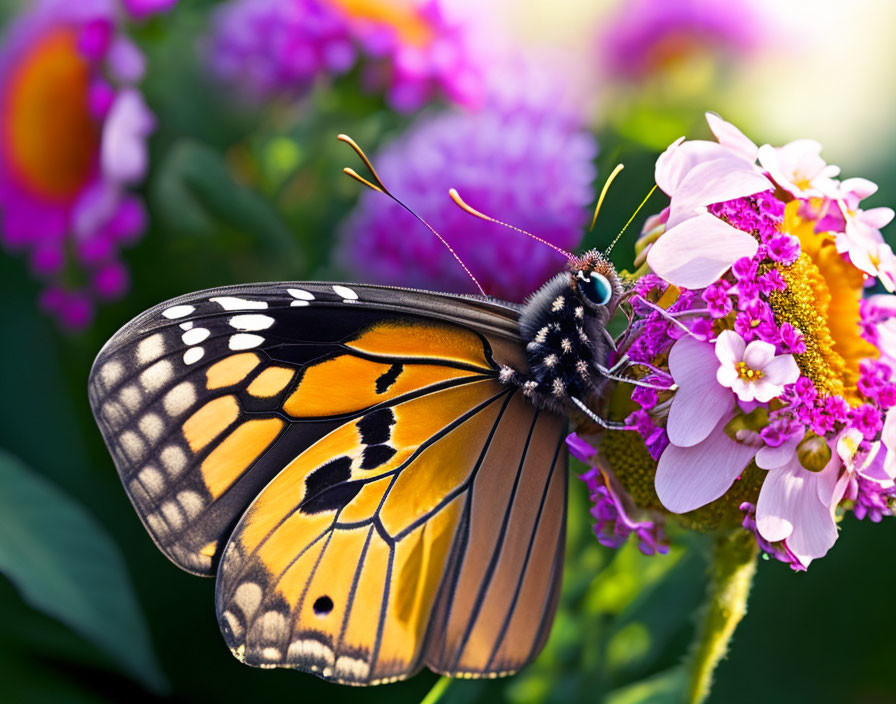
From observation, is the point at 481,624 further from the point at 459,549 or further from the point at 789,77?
the point at 789,77

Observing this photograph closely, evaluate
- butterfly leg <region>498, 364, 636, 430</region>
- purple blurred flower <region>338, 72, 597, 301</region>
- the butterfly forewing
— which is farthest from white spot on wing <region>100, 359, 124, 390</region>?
purple blurred flower <region>338, 72, 597, 301</region>

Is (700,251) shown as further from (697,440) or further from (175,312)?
(175,312)

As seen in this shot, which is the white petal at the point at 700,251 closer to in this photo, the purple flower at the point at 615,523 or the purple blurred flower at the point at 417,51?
the purple flower at the point at 615,523

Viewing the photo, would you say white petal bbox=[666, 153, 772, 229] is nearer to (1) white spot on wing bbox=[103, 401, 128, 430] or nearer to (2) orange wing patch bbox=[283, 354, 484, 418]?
(2) orange wing patch bbox=[283, 354, 484, 418]

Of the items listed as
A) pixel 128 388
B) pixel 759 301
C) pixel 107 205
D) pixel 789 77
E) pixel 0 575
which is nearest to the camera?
pixel 759 301

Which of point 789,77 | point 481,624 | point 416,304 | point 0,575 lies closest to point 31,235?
point 0,575

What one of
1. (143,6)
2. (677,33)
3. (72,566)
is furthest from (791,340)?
(677,33)
